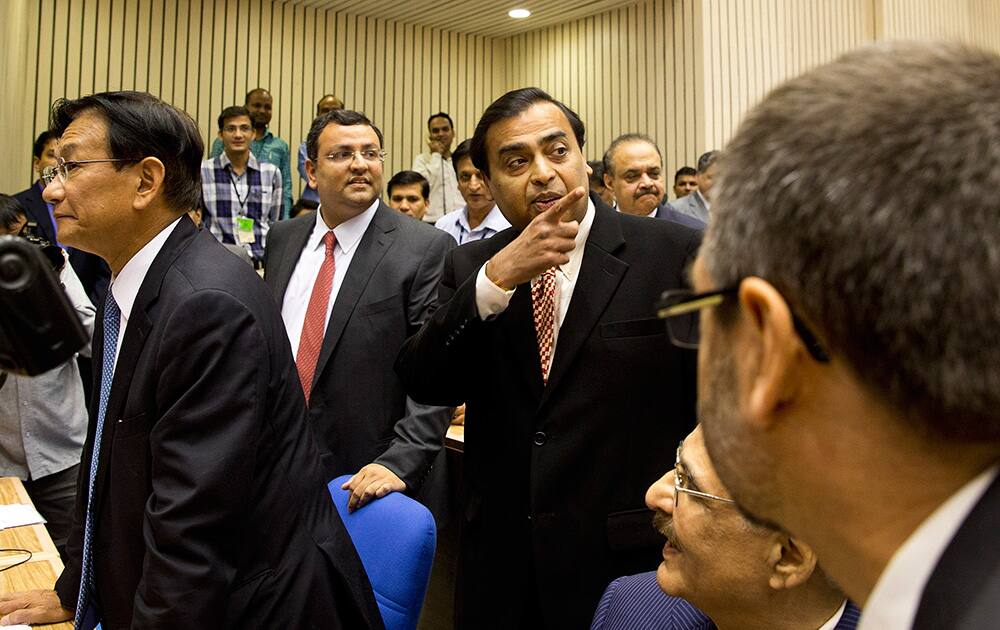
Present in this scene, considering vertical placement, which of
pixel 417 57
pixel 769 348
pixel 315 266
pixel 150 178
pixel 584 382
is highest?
pixel 417 57

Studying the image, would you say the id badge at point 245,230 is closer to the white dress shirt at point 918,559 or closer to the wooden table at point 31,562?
the wooden table at point 31,562

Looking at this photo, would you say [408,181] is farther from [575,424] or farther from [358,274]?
[575,424]

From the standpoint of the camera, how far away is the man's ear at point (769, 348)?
64 centimetres

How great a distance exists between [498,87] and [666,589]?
9700 mm

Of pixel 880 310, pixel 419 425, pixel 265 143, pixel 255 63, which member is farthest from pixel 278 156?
pixel 880 310

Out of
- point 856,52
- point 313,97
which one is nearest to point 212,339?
point 856,52

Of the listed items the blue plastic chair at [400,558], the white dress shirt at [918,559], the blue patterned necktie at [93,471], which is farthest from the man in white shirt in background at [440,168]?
the white dress shirt at [918,559]

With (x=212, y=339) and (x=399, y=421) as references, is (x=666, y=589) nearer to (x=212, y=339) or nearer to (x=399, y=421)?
(x=212, y=339)

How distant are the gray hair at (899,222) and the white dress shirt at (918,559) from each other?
41mm

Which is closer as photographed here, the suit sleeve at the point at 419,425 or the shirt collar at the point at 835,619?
the shirt collar at the point at 835,619

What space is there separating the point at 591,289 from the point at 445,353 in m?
0.36

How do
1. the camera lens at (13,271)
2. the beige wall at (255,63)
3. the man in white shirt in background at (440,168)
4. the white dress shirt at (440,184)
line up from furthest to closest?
the white dress shirt at (440,184) < the man in white shirt in background at (440,168) < the beige wall at (255,63) < the camera lens at (13,271)

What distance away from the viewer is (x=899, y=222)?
59 cm

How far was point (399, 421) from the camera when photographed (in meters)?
2.82
